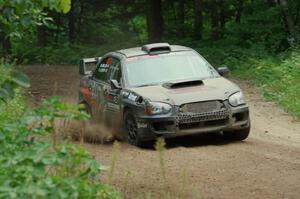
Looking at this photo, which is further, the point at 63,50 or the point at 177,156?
the point at 63,50

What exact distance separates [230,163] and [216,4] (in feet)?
88.4

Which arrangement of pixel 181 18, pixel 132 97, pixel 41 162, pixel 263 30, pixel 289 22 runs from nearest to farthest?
1. pixel 41 162
2. pixel 132 97
3. pixel 289 22
4. pixel 263 30
5. pixel 181 18

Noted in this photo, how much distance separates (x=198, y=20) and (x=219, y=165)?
24.6m

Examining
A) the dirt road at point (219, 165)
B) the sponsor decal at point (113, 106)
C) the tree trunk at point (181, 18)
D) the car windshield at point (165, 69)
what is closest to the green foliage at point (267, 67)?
the dirt road at point (219, 165)

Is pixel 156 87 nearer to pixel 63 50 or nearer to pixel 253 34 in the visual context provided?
pixel 253 34

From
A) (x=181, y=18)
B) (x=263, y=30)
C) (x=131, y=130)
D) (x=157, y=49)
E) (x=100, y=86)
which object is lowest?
(x=131, y=130)

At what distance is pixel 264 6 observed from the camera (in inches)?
1113

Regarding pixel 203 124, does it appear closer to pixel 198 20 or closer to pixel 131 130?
pixel 131 130

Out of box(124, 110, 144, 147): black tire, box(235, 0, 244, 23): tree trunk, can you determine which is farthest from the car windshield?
box(235, 0, 244, 23): tree trunk

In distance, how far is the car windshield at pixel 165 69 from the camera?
42.3ft

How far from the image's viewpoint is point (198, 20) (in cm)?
3441

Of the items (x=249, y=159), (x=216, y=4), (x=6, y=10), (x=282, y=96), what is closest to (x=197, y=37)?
(x=216, y=4)

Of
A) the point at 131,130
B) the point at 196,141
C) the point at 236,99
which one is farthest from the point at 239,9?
the point at 131,130

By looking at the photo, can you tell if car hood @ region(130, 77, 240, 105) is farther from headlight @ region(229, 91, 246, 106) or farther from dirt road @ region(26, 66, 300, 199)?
dirt road @ region(26, 66, 300, 199)
